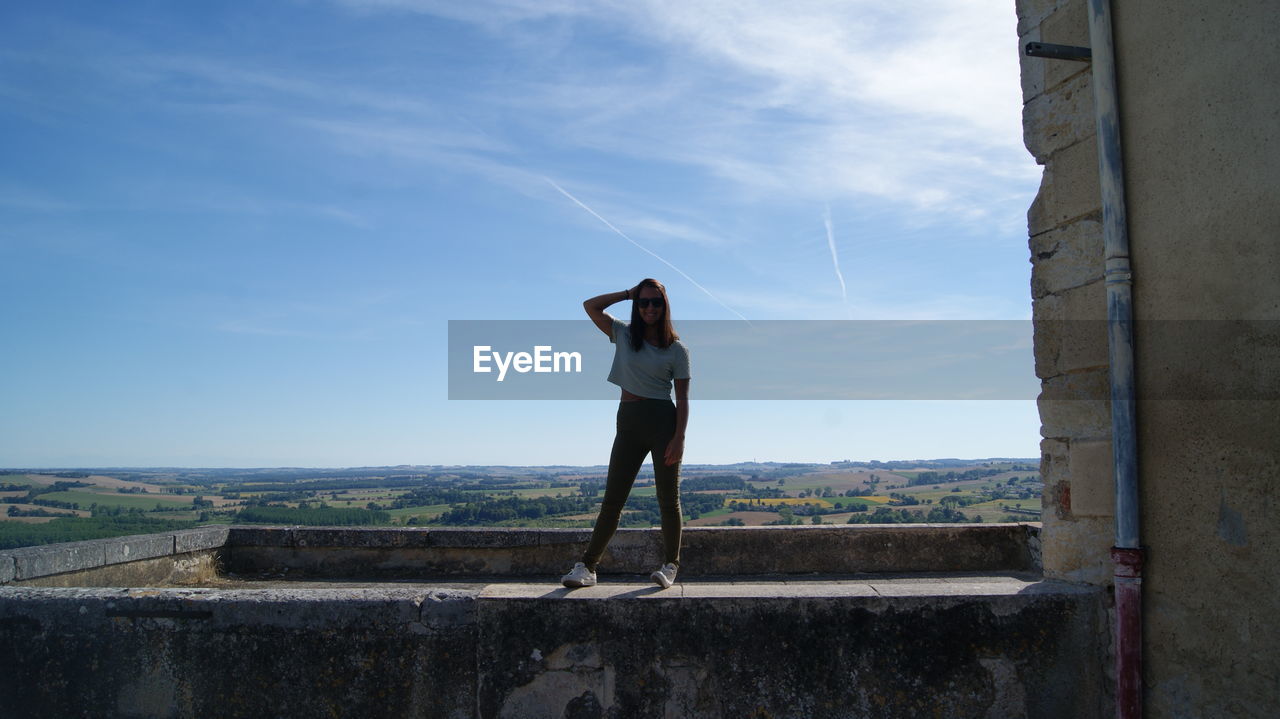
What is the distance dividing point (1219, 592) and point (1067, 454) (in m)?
0.71

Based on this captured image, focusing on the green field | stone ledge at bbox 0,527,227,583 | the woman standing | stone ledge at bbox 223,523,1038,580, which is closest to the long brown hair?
the woman standing

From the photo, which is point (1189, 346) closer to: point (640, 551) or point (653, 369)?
point (653, 369)

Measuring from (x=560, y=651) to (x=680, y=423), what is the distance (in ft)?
3.71

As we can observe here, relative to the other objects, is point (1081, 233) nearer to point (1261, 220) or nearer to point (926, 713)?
point (1261, 220)

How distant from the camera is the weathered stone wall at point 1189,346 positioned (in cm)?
252

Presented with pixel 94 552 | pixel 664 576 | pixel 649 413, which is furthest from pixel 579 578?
pixel 94 552

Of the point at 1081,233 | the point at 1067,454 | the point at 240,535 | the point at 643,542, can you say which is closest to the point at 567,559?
the point at 643,542

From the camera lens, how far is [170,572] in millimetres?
5418

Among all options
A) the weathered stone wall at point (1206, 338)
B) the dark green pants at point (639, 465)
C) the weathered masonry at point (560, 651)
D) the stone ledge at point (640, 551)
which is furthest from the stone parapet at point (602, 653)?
the stone ledge at point (640, 551)

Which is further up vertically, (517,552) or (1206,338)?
(1206,338)

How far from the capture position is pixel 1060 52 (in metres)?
3.16

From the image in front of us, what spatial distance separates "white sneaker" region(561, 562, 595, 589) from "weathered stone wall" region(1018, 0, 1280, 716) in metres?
1.96

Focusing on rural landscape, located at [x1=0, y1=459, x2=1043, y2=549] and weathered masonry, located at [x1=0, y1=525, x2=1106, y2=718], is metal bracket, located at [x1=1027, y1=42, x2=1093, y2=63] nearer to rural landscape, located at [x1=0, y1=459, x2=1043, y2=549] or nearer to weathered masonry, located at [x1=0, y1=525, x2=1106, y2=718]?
weathered masonry, located at [x1=0, y1=525, x2=1106, y2=718]

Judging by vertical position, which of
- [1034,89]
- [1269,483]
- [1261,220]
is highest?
[1034,89]
